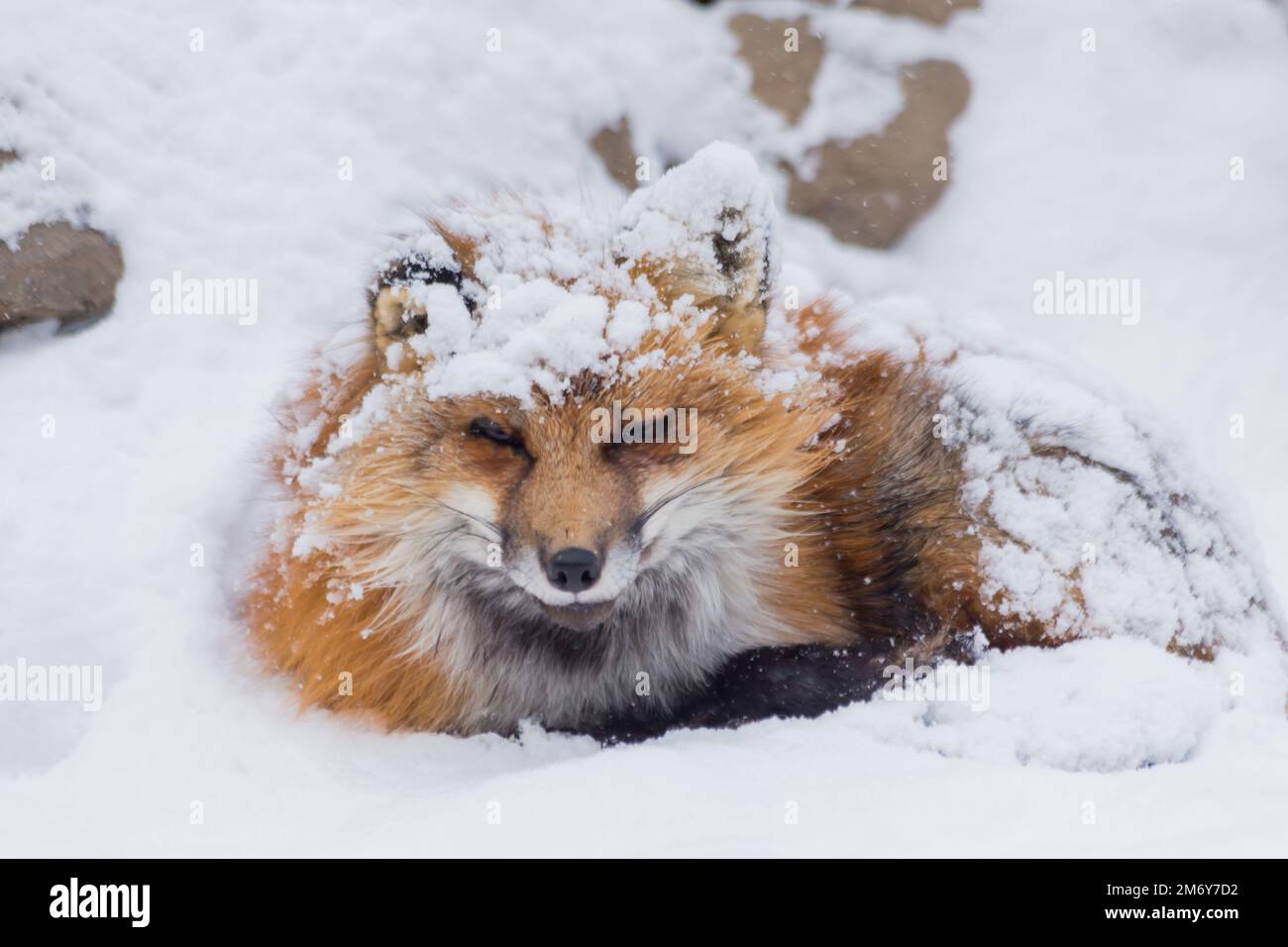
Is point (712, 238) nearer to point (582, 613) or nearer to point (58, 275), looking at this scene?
point (582, 613)

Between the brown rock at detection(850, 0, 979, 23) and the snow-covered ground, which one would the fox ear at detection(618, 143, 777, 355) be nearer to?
the snow-covered ground

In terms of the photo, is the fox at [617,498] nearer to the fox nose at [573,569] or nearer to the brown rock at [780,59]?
the fox nose at [573,569]

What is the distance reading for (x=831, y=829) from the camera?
2.39 metres

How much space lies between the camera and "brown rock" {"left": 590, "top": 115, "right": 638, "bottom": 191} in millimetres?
5754

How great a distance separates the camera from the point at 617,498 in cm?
275

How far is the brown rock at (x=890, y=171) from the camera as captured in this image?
6.17 m

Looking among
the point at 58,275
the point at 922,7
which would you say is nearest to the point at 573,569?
the point at 58,275

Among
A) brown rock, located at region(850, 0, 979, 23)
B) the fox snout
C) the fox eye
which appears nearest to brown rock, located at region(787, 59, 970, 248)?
brown rock, located at region(850, 0, 979, 23)

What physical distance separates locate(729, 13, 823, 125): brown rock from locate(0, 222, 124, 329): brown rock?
11.3 feet

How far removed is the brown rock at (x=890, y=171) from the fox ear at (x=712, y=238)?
3.26 metres

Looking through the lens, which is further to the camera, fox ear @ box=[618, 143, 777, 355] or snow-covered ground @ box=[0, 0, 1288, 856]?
fox ear @ box=[618, 143, 777, 355]

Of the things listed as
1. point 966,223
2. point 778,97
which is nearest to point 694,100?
point 778,97

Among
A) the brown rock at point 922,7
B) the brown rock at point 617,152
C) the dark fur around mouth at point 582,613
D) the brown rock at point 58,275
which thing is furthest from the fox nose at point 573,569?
the brown rock at point 922,7

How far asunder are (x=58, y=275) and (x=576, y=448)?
267 centimetres
